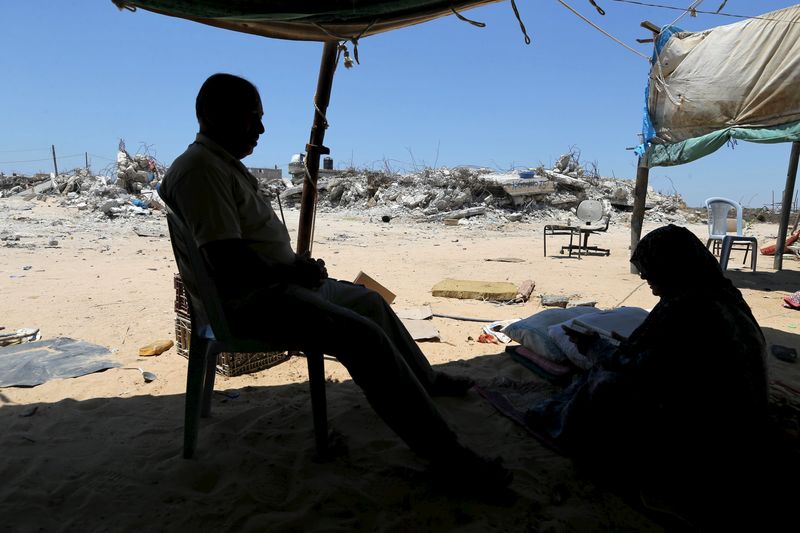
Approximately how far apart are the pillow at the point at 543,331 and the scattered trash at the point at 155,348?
254cm

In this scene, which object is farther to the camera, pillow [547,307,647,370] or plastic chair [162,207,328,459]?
pillow [547,307,647,370]

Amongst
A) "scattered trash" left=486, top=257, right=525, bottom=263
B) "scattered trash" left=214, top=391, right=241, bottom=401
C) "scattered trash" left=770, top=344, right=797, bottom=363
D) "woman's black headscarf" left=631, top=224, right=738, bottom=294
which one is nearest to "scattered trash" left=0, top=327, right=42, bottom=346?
"scattered trash" left=214, top=391, right=241, bottom=401

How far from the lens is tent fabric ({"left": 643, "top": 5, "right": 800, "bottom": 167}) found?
228 inches

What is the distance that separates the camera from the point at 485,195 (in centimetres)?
1833

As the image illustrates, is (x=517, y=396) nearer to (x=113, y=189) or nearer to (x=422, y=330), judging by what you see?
(x=422, y=330)

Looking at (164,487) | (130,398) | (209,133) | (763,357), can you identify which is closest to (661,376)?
(763,357)

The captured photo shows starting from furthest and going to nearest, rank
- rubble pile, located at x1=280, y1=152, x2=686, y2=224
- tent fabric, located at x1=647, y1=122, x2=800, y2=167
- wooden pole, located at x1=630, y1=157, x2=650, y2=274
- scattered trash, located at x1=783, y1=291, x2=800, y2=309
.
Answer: rubble pile, located at x1=280, y1=152, x2=686, y2=224
wooden pole, located at x1=630, y1=157, x2=650, y2=274
tent fabric, located at x1=647, y1=122, x2=800, y2=167
scattered trash, located at x1=783, y1=291, x2=800, y2=309

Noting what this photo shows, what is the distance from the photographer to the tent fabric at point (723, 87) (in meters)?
5.79

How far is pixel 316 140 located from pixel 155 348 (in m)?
1.91

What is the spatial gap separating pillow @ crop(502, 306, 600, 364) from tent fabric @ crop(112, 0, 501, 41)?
2085 millimetres

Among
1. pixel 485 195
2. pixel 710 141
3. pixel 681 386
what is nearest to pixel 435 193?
pixel 485 195

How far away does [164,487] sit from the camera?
1.99 meters

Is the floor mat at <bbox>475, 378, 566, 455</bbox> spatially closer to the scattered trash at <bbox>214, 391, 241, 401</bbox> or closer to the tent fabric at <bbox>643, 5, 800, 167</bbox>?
the scattered trash at <bbox>214, 391, 241, 401</bbox>

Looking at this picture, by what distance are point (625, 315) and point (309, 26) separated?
272 centimetres
